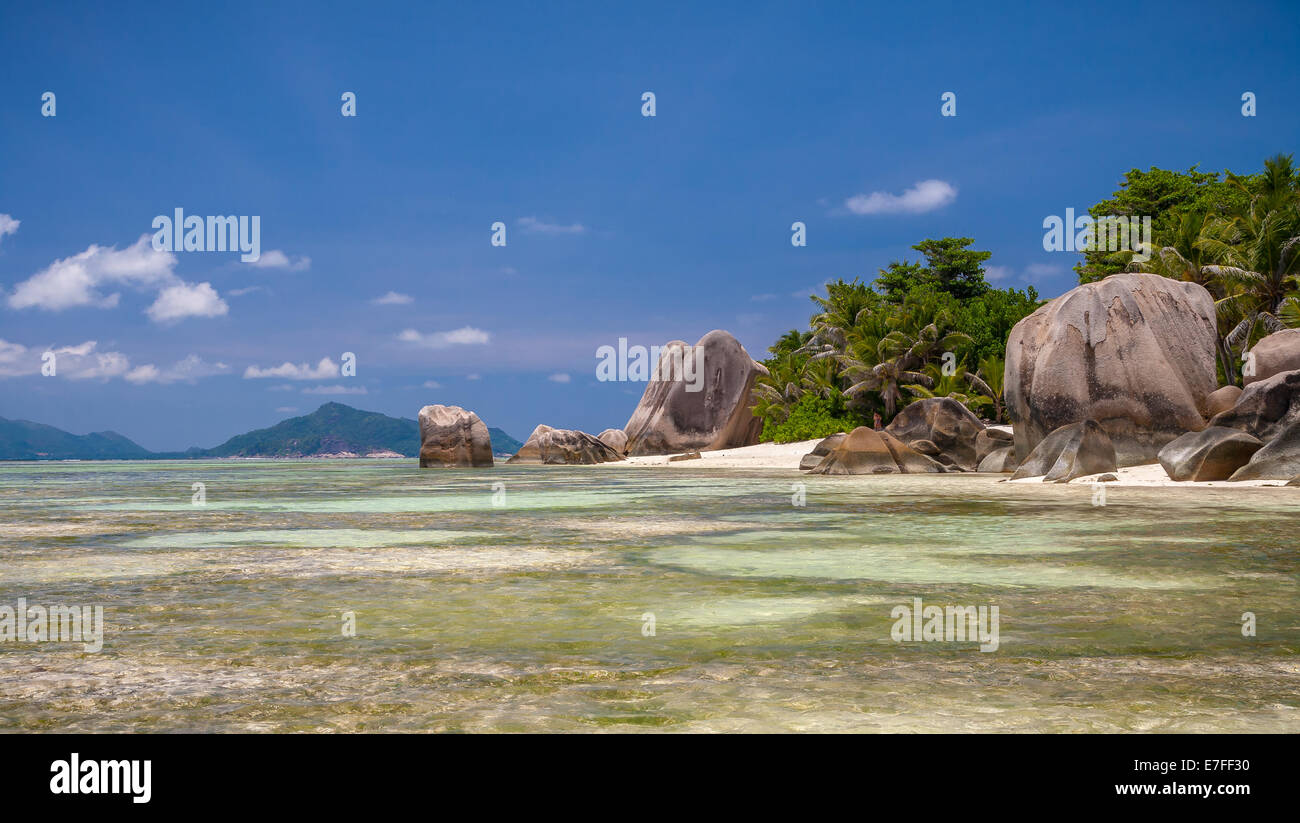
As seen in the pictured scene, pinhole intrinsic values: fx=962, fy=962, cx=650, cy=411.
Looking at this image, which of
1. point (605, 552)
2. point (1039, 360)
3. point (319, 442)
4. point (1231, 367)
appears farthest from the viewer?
point (319, 442)

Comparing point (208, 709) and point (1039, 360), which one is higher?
point (1039, 360)

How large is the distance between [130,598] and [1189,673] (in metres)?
5.72

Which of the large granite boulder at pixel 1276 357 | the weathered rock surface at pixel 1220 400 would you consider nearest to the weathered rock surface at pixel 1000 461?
the weathered rock surface at pixel 1220 400

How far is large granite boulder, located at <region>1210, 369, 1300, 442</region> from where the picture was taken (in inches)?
675

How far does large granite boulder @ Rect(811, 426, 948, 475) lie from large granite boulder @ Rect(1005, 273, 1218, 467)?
461 cm

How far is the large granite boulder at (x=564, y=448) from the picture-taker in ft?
153

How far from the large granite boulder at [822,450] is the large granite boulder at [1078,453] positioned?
954 centimetres

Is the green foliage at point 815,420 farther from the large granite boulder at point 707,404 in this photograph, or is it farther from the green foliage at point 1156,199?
the green foliage at point 1156,199

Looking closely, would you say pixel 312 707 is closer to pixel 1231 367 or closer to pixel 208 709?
pixel 208 709

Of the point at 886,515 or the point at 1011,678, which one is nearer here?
the point at 1011,678

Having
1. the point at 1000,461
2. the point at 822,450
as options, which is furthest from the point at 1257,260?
the point at 822,450

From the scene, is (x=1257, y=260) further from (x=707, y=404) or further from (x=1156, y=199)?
(x=707, y=404)

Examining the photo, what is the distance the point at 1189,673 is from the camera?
3736mm
